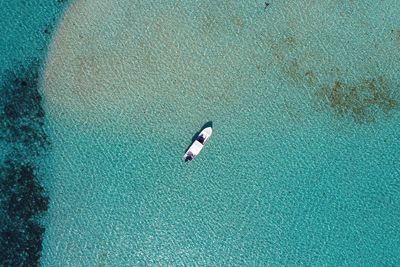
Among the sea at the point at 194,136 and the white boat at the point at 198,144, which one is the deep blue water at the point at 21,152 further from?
the white boat at the point at 198,144

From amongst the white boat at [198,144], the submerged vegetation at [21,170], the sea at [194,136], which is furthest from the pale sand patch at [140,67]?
the submerged vegetation at [21,170]

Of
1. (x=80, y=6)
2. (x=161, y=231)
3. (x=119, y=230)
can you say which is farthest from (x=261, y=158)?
(x=80, y=6)

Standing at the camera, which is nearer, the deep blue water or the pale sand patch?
the deep blue water

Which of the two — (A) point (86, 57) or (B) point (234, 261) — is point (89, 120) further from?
(B) point (234, 261)

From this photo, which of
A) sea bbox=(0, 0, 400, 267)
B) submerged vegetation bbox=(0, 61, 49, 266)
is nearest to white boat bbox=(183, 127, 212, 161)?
sea bbox=(0, 0, 400, 267)

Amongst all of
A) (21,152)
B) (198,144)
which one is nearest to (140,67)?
(198,144)

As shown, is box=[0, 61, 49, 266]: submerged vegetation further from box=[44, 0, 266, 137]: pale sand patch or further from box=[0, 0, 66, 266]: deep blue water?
box=[44, 0, 266, 137]: pale sand patch

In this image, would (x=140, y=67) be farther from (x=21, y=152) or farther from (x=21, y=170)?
(x=21, y=170)
